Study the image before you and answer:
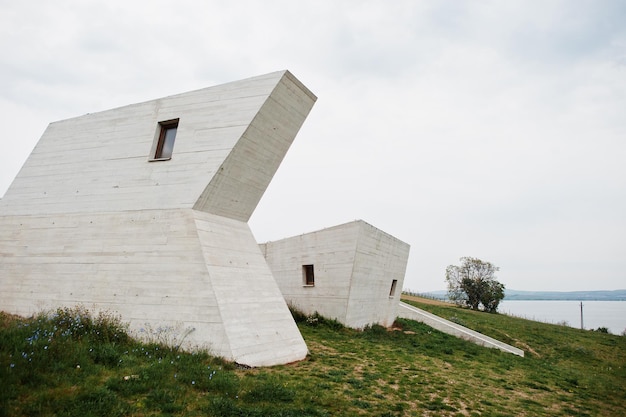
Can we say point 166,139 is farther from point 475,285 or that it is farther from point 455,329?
point 475,285

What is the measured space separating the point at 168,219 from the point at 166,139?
302cm

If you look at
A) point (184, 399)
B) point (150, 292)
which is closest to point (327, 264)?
point (150, 292)

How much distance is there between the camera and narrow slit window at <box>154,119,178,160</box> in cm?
1098

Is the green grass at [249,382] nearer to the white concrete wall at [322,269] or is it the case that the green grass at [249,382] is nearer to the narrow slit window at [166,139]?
the white concrete wall at [322,269]

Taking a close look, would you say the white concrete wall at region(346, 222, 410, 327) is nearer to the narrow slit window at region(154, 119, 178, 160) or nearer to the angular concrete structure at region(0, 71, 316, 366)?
the angular concrete structure at region(0, 71, 316, 366)

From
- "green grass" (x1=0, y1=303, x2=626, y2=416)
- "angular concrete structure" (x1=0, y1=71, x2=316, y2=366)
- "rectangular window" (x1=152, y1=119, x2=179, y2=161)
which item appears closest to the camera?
"green grass" (x1=0, y1=303, x2=626, y2=416)

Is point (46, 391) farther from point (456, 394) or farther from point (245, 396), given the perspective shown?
point (456, 394)

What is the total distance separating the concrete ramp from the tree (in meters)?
27.3

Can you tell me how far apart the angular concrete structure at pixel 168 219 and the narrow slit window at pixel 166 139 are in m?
0.03

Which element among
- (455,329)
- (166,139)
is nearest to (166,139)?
(166,139)

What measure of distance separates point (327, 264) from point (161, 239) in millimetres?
9590

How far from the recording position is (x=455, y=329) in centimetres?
2186

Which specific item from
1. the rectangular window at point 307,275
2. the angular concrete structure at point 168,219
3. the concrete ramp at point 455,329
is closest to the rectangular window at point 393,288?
the concrete ramp at point 455,329

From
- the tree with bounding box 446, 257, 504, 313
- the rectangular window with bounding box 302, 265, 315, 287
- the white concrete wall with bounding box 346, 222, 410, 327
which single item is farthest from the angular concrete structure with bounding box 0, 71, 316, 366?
the tree with bounding box 446, 257, 504, 313
